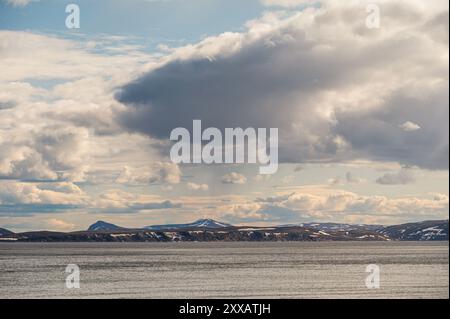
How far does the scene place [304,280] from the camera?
135 m

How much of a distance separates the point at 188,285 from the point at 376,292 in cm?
3454

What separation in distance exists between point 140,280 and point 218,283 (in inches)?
609

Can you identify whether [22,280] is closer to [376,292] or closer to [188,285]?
[188,285]

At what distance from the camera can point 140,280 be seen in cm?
13050
